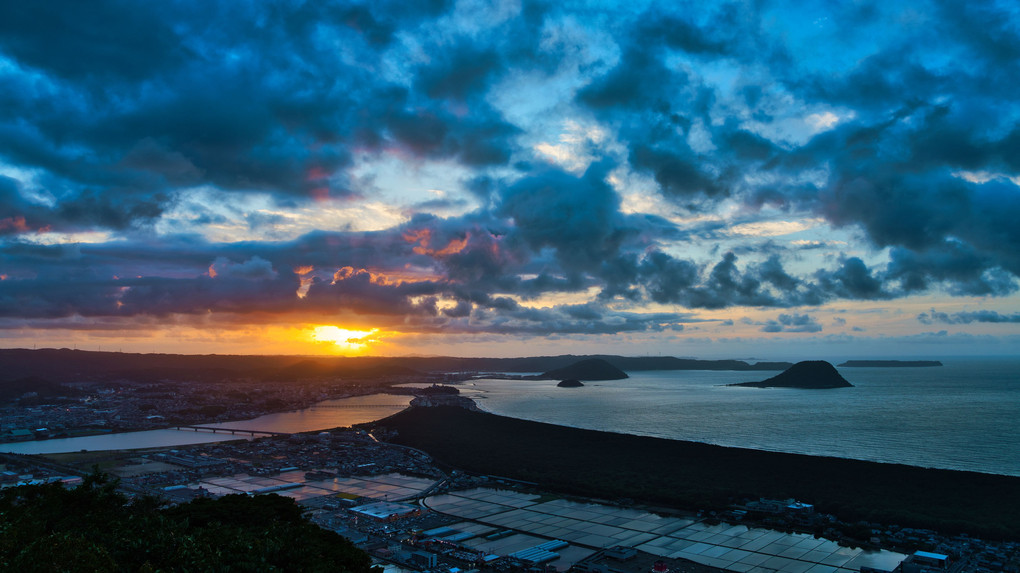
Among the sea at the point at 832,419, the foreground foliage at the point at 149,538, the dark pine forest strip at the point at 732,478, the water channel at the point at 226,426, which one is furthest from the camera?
the water channel at the point at 226,426

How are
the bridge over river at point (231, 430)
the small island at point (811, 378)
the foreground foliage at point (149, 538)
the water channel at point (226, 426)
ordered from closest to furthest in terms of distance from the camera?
the foreground foliage at point (149, 538), the water channel at point (226, 426), the bridge over river at point (231, 430), the small island at point (811, 378)

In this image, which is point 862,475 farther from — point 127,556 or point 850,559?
point 127,556

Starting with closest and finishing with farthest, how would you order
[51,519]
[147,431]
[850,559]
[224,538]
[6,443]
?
1. [224,538]
2. [51,519]
3. [850,559]
4. [6,443]
5. [147,431]

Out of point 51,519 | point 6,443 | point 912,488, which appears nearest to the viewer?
point 51,519

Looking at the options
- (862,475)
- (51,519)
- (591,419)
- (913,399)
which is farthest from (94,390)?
(913,399)

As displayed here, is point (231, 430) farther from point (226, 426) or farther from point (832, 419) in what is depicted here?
point (832, 419)

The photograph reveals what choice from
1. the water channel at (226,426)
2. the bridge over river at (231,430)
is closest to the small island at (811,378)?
the water channel at (226,426)

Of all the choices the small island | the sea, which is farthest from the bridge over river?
the small island

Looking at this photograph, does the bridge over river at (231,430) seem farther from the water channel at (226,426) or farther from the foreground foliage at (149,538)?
the foreground foliage at (149,538)
